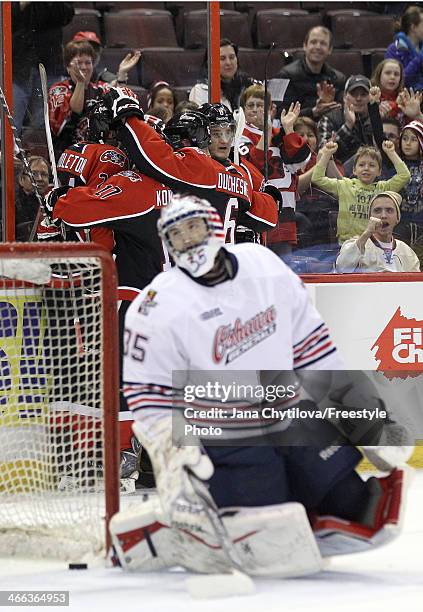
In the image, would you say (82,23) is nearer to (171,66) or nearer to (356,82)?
(171,66)

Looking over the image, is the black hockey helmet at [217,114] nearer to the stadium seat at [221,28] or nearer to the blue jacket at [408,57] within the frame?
the stadium seat at [221,28]

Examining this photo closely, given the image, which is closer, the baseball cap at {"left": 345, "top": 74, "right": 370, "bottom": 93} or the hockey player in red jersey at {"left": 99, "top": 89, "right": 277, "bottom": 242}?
the hockey player in red jersey at {"left": 99, "top": 89, "right": 277, "bottom": 242}

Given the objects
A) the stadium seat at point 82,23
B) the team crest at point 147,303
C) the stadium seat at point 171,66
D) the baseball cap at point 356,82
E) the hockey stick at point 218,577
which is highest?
the stadium seat at point 82,23

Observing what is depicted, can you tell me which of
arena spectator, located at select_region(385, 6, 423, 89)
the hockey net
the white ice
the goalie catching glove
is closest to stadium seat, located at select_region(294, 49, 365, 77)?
arena spectator, located at select_region(385, 6, 423, 89)

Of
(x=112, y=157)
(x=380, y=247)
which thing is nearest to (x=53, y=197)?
(x=112, y=157)

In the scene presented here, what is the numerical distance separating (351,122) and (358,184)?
0.28 meters

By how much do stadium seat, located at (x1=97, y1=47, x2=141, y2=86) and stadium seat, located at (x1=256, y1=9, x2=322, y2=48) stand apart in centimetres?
50

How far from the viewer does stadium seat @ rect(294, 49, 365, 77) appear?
4.97m

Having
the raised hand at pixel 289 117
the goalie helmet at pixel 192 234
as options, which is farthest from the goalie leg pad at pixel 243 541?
the raised hand at pixel 289 117

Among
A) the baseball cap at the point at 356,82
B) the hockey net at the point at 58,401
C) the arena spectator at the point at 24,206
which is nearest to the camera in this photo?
the hockey net at the point at 58,401

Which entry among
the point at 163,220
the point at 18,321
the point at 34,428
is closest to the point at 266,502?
the point at 163,220

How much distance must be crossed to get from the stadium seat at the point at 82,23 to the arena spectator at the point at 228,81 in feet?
1.44

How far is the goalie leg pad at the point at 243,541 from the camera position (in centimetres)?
295

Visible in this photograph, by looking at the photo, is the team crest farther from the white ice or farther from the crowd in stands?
the crowd in stands
